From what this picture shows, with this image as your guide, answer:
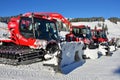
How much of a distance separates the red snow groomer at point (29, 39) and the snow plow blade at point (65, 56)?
2.34 feet

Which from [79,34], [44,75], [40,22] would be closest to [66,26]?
[40,22]

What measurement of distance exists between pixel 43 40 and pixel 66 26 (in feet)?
9.70

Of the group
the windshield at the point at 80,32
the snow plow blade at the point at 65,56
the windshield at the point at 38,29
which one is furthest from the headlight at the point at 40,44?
the windshield at the point at 80,32

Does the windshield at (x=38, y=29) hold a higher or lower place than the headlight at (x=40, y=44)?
higher

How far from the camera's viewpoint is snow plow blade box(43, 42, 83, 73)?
9962mm

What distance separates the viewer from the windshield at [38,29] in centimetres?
1249

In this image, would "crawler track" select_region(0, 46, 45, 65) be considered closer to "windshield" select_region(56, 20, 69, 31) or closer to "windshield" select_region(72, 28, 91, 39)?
"windshield" select_region(56, 20, 69, 31)

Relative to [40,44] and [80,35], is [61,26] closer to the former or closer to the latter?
[40,44]

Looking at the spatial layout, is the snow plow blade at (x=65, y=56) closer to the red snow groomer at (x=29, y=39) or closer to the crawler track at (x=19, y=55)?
the red snow groomer at (x=29, y=39)

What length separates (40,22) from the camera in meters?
13.0

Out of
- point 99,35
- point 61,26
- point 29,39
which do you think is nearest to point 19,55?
point 29,39

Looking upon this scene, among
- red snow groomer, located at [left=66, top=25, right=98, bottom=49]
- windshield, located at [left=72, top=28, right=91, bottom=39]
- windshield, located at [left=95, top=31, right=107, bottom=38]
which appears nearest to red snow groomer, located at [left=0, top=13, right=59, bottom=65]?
red snow groomer, located at [left=66, top=25, right=98, bottom=49]

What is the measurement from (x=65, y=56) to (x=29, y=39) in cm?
182

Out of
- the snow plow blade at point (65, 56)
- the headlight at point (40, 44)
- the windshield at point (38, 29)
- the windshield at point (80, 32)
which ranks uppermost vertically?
the windshield at point (38, 29)
